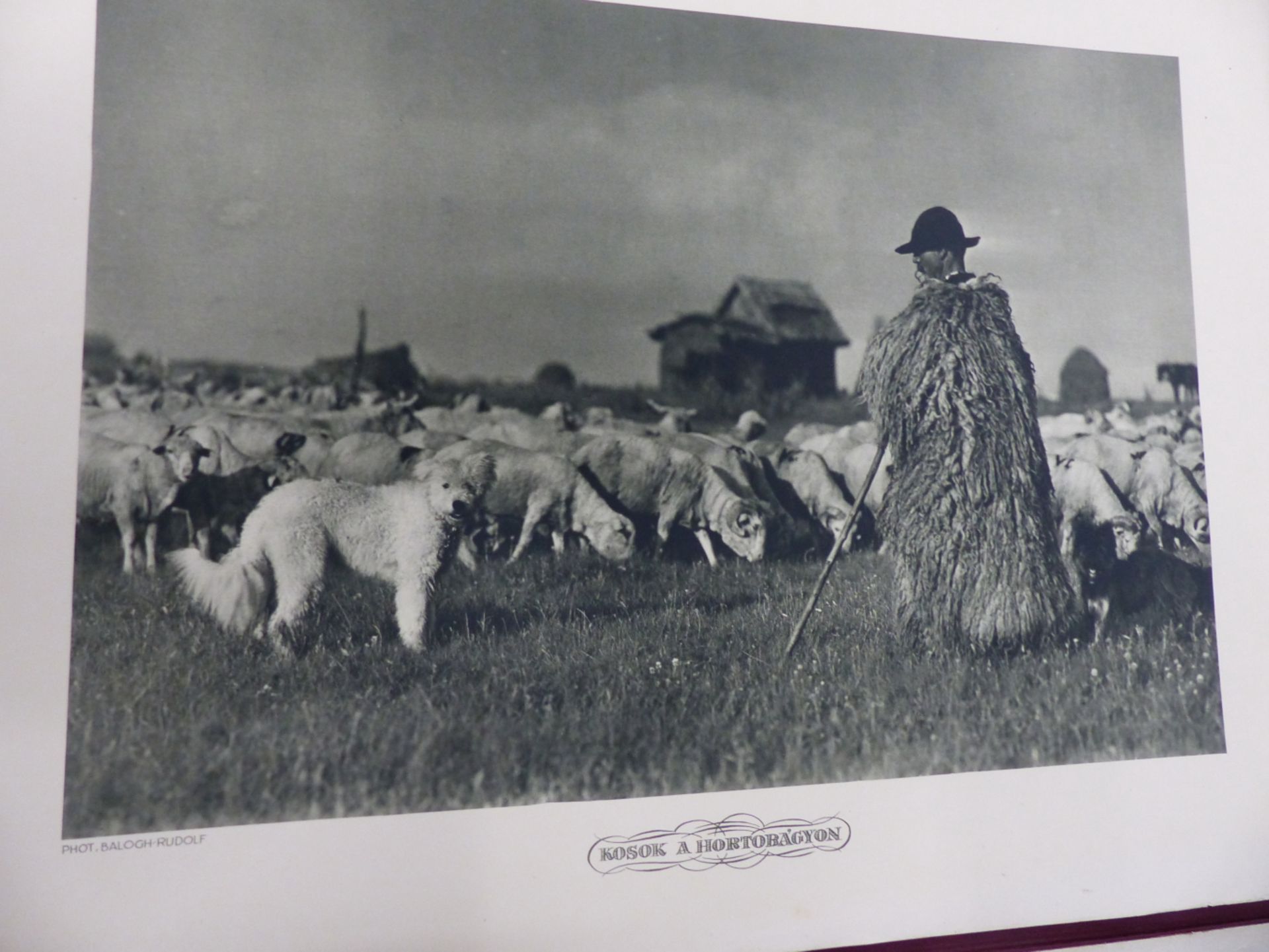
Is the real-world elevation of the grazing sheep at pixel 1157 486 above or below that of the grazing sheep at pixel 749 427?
below

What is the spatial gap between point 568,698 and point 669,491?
62cm

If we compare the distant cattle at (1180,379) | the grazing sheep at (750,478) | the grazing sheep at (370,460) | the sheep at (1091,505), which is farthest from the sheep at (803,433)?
the distant cattle at (1180,379)

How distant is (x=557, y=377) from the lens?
2398mm

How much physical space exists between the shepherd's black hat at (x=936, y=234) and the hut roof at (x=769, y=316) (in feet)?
1.09

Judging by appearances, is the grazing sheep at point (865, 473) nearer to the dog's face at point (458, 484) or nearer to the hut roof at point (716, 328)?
the hut roof at point (716, 328)

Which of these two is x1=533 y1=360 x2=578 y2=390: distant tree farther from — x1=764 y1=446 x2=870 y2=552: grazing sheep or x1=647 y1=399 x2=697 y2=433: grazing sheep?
x1=764 y1=446 x2=870 y2=552: grazing sheep

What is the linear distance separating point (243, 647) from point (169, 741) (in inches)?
10.5

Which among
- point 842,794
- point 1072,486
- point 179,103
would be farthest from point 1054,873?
point 179,103

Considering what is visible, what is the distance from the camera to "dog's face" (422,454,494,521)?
232 centimetres

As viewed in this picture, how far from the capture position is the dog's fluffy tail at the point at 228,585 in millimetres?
2162

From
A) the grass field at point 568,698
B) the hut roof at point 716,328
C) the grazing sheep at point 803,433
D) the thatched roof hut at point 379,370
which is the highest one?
the hut roof at point 716,328

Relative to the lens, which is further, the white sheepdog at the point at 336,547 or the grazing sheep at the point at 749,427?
the grazing sheep at the point at 749,427

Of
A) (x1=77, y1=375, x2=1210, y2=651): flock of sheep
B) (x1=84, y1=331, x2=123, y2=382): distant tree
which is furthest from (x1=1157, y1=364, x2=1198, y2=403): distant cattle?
(x1=84, y1=331, x2=123, y2=382): distant tree

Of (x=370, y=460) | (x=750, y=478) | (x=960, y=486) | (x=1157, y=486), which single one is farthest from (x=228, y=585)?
(x=1157, y=486)
